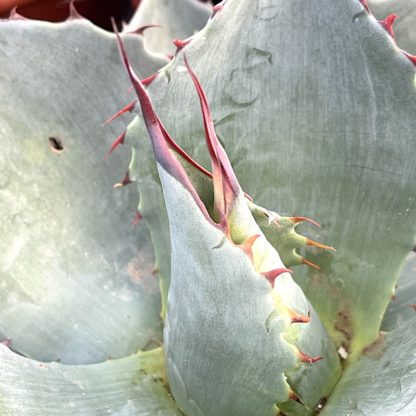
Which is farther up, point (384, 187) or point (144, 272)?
point (384, 187)

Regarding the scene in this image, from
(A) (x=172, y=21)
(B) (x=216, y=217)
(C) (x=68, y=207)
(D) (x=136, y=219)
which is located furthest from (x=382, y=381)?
(A) (x=172, y=21)

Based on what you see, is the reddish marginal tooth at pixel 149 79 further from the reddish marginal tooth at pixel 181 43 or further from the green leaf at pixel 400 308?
the green leaf at pixel 400 308

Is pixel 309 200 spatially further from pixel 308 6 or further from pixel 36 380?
pixel 36 380

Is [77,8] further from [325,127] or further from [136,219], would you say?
[325,127]

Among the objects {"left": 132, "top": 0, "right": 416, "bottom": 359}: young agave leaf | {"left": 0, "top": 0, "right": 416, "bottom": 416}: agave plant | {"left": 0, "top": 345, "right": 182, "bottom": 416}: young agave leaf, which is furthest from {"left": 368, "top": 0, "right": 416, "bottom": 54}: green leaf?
{"left": 0, "top": 345, "right": 182, "bottom": 416}: young agave leaf

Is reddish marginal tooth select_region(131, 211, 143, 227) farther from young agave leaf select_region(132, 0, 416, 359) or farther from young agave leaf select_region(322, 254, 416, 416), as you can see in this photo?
young agave leaf select_region(322, 254, 416, 416)

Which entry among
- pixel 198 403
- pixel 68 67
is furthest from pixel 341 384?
pixel 68 67
